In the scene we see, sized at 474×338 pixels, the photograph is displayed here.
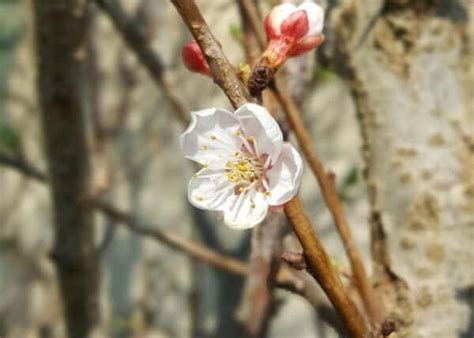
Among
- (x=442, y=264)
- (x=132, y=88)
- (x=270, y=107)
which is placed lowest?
(x=132, y=88)

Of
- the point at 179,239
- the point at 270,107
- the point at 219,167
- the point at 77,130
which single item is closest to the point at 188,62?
the point at 219,167

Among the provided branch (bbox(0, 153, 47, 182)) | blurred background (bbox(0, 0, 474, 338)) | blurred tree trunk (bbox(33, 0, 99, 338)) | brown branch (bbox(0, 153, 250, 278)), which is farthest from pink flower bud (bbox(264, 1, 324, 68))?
branch (bbox(0, 153, 47, 182))

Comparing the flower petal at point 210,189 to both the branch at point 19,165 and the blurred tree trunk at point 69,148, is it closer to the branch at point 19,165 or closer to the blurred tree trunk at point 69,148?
the blurred tree trunk at point 69,148

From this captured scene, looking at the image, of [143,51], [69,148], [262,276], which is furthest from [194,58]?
[143,51]

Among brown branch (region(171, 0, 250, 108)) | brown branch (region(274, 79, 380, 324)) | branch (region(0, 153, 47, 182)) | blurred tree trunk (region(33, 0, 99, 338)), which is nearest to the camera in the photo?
brown branch (region(171, 0, 250, 108))

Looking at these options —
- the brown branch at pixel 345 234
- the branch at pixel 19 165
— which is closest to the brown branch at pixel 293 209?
the brown branch at pixel 345 234

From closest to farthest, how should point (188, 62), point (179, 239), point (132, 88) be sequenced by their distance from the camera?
point (188, 62) < point (179, 239) < point (132, 88)

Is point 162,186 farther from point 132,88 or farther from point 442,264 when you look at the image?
point 442,264

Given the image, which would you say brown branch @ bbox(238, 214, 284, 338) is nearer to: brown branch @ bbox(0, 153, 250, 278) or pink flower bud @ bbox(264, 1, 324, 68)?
brown branch @ bbox(0, 153, 250, 278)
